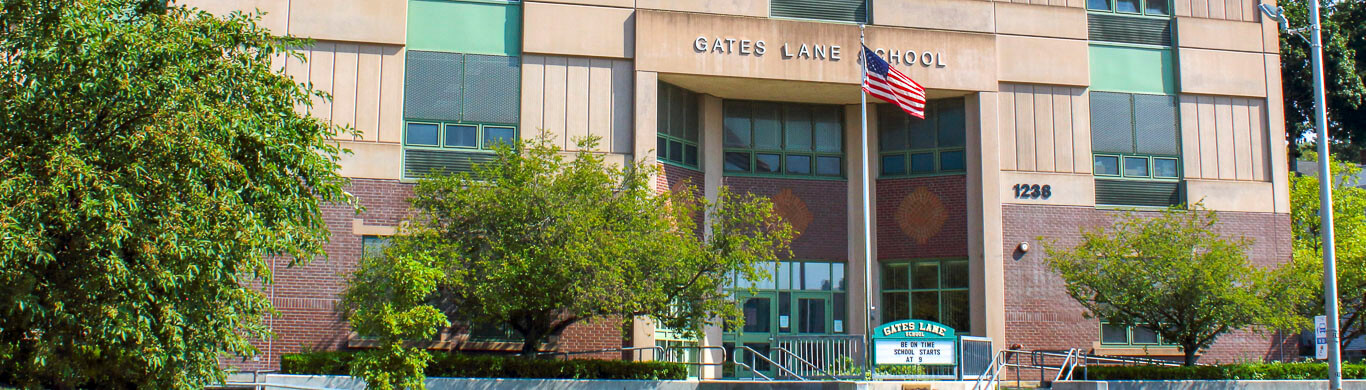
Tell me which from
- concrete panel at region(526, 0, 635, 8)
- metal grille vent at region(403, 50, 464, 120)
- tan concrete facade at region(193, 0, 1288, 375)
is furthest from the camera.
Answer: concrete panel at region(526, 0, 635, 8)

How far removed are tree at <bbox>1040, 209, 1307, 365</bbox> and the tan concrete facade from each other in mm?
3984

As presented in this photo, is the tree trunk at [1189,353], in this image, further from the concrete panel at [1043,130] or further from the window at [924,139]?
the window at [924,139]

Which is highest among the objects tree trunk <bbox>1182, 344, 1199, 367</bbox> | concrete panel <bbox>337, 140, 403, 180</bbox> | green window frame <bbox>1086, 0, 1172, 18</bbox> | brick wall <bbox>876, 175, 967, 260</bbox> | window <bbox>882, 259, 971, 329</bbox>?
green window frame <bbox>1086, 0, 1172, 18</bbox>

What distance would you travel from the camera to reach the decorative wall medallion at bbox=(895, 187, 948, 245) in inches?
1198

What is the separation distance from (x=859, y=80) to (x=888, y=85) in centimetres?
299

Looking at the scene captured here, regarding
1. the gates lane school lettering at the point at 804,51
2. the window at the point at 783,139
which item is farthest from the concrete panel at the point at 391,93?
the window at the point at 783,139

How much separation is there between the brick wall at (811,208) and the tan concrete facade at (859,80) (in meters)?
0.24

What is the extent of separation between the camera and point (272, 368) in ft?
85.8

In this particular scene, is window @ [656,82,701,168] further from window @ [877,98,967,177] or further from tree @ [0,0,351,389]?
tree @ [0,0,351,389]

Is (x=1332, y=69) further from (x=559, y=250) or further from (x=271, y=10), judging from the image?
(x=271, y=10)

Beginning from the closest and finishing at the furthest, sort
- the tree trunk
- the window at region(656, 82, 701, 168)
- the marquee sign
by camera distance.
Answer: the marquee sign < the tree trunk < the window at region(656, 82, 701, 168)

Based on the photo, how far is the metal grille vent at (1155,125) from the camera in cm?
3089

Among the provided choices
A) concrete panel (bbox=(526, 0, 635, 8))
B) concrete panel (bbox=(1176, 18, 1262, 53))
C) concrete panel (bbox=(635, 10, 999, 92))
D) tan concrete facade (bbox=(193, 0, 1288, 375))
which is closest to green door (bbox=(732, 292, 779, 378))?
tan concrete facade (bbox=(193, 0, 1288, 375))

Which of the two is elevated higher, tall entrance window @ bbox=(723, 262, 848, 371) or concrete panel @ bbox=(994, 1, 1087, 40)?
concrete panel @ bbox=(994, 1, 1087, 40)
